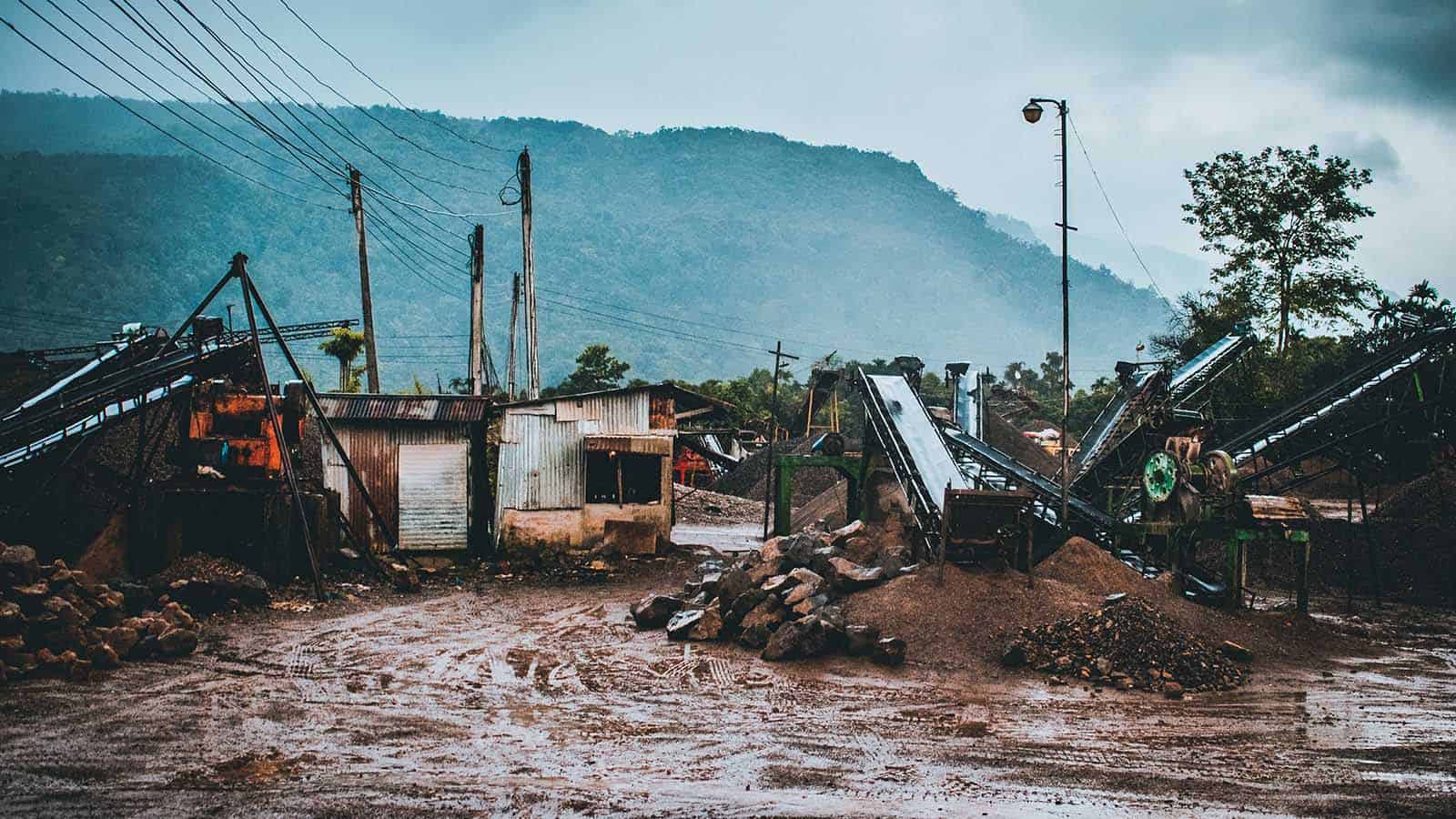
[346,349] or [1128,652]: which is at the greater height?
[346,349]

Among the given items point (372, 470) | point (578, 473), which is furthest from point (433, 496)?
point (578, 473)

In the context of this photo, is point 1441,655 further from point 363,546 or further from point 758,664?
point 363,546

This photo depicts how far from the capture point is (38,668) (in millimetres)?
11266

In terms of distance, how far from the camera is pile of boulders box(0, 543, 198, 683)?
37.0 ft

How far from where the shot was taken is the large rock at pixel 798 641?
45.9ft

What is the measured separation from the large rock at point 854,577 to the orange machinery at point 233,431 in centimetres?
1081

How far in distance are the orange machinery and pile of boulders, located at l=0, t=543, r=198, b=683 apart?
17.7 feet

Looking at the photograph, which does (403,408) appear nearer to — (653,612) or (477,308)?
(477,308)

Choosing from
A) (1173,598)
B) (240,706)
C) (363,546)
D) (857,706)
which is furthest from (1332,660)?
(363,546)

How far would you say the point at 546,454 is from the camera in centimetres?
2364

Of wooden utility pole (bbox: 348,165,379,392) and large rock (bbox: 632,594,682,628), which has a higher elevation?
wooden utility pole (bbox: 348,165,379,392)

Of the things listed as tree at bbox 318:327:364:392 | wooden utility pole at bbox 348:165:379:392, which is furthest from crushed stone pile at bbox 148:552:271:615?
tree at bbox 318:327:364:392

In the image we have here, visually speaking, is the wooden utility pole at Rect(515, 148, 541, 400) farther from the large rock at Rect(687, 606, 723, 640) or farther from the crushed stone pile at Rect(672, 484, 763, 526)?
the large rock at Rect(687, 606, 723, 640)

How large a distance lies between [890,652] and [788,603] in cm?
208
